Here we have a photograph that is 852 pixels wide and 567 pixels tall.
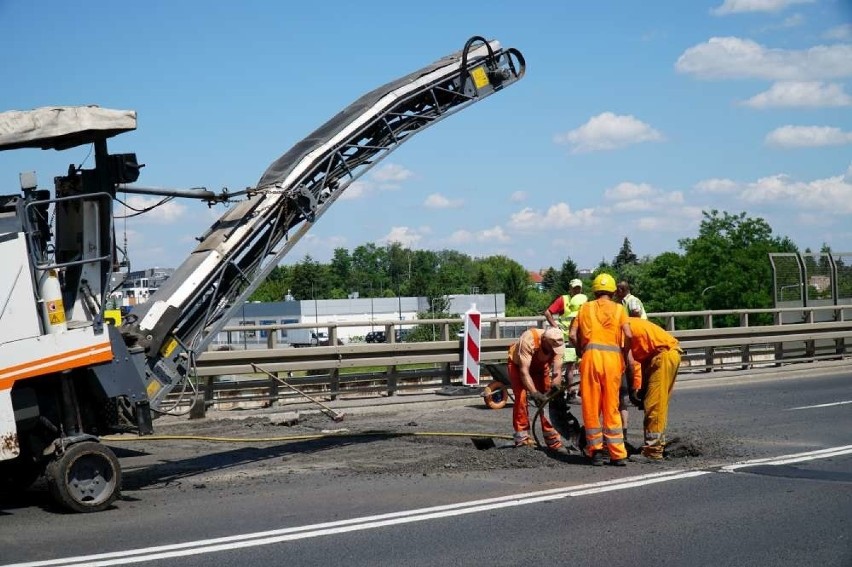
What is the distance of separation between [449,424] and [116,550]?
7.03 m

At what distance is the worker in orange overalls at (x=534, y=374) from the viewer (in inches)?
417

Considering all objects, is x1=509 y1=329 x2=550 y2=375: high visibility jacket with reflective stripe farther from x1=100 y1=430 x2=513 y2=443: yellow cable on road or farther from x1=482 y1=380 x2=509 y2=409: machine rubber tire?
x1=482 y1=380 x2=509 y2=409: machine rubber tire

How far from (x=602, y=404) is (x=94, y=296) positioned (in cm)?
472

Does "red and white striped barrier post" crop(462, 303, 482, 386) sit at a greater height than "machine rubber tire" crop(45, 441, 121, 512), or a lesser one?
greater

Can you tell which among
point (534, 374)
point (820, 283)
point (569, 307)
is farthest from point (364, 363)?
point (820, 283)

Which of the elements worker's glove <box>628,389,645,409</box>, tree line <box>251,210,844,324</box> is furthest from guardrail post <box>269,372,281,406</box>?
tree line <box>251,210,844,324</box>

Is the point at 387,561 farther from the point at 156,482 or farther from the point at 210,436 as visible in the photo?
the point at 210,436

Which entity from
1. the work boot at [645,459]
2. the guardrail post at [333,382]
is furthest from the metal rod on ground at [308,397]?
the work boot at [645,459]

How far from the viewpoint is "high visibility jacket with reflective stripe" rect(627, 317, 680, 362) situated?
10.3 metres

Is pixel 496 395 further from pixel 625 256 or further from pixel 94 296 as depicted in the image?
pixel 625 256

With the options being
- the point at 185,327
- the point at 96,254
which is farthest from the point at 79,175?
the point at 185,327

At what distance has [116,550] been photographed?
262 inches

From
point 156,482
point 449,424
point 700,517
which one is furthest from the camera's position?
point 449,424

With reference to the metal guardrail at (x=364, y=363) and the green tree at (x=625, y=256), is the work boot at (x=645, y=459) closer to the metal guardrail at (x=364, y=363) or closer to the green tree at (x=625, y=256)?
the metal guardrail at (x=364, y=363)
